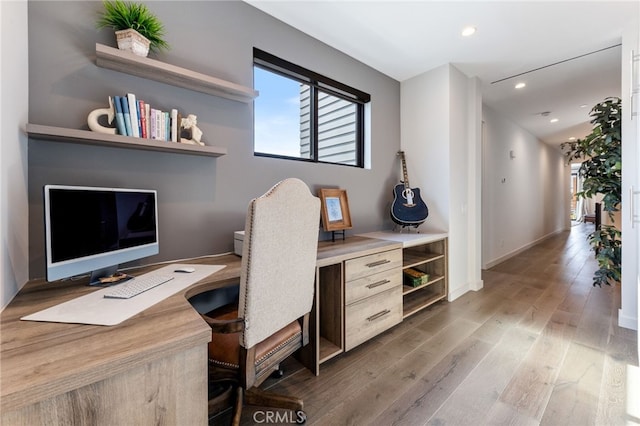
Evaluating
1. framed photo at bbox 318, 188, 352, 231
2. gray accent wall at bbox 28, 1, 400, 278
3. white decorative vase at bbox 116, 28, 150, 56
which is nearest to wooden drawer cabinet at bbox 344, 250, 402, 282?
framed photo at bbox 318, 188, 352, 231

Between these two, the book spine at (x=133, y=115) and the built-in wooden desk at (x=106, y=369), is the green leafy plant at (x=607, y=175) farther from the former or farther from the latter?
the book spine at (x=133, y=115)

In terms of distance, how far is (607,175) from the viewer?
8.19 feet

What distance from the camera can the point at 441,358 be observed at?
1.82 meters

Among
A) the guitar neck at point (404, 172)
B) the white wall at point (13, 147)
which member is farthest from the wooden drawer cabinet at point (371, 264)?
the white wall at point (13, 147)

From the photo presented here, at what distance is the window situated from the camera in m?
2.16

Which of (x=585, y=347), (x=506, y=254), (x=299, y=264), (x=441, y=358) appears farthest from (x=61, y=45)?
(x=506, y=254)

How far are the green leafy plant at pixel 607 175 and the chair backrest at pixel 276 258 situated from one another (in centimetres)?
304

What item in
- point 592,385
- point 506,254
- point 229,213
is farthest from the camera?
point 506,254

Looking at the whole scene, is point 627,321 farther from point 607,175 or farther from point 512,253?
point 512,253

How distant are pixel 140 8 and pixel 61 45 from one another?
1.46 feet

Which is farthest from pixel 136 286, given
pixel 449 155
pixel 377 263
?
pixel 449 155

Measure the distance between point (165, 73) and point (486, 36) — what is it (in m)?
2.71

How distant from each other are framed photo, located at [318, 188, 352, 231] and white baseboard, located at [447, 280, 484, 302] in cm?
146

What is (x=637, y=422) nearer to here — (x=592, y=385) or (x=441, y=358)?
(x=592, y=385)
